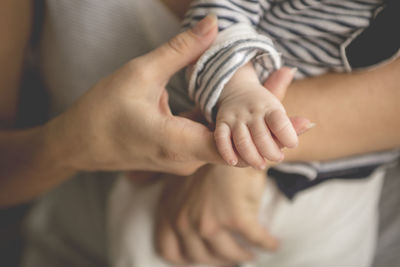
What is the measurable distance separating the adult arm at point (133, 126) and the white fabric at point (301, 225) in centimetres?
18

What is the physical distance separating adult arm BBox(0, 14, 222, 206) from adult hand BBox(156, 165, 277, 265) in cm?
15

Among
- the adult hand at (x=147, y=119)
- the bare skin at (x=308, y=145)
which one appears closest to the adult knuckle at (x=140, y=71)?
the adult hand at (x=147, y=119)

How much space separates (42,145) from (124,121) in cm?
18

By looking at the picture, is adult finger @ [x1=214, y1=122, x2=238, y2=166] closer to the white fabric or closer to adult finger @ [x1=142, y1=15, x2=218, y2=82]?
adult finger @ [x1=142, y1=15, x2=218, y2=82]

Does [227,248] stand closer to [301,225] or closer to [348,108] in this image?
[301,225]

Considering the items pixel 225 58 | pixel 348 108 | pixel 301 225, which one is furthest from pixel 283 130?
pixel 301 225

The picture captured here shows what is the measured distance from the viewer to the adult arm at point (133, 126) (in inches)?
16.6

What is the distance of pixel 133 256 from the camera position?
0.67 m

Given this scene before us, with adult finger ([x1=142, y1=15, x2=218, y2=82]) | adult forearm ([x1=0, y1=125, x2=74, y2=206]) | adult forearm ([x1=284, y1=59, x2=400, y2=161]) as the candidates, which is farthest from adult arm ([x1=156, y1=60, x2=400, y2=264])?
adult forearm ([x1=0, y1=125, x2=74, y2=206])

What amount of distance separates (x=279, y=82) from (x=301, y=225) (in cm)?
31

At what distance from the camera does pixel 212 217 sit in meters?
0.63

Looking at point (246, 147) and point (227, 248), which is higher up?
point (246, 147)

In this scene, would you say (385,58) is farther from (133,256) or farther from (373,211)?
(133,256)

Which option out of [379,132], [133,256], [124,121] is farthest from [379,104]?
[133,256]
